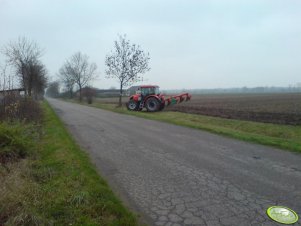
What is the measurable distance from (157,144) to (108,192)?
187 inches

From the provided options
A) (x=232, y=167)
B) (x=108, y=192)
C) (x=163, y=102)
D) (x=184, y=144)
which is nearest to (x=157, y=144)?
(x=184, y=144)

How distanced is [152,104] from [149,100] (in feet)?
1.57

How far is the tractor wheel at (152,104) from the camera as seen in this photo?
23.3 metres

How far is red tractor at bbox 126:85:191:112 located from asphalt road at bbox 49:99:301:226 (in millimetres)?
13518

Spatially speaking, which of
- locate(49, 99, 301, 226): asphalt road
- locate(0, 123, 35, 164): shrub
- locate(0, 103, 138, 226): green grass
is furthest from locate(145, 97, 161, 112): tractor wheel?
locate(0, 103, 138, 226): green grass

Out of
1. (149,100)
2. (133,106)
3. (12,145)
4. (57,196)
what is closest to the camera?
(57,196)

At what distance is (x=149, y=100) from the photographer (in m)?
23.8

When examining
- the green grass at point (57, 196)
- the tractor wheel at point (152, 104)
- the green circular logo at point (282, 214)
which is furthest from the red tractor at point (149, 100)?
the green circular logo at point (282, 214)

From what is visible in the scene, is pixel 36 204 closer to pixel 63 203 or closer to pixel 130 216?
pixel 63 203

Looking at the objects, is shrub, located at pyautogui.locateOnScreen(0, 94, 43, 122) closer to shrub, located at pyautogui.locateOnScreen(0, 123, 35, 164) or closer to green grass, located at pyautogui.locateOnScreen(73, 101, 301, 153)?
shrub, located at pyautogui.locateOnScreen(0, 123, 35, 164)

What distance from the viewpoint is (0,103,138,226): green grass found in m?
3.89

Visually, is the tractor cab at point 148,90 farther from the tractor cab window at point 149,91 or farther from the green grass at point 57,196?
the green grass at point 57,196

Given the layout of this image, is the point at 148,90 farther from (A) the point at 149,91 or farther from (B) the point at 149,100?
(B) the point at 149,100

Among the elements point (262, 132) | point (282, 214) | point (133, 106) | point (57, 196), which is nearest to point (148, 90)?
point (133, 106)
